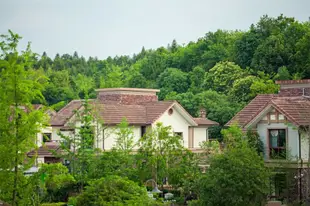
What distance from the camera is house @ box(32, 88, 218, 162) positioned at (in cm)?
3790

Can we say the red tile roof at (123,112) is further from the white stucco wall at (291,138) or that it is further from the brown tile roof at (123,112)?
the white stucco wall at (291,138)

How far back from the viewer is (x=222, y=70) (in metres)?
59.0

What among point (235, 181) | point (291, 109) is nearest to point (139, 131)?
point (291, 109)

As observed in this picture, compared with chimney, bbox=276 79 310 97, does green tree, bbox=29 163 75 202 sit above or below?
below

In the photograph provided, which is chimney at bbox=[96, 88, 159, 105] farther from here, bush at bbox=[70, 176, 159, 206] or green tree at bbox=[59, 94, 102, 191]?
bush at bbox=[70, 176, 159, 206]

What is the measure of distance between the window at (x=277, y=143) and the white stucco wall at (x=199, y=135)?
11.3 m

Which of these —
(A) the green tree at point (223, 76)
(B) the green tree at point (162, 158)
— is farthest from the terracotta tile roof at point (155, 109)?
(A) the green tree at point (223, 76)

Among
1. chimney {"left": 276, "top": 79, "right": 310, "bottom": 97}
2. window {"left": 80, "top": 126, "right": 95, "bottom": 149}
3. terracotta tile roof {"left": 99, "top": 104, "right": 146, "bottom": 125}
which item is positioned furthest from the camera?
terracotta tile roof {"left": 99, "top": 104, "right": 146, "bottom": 125}

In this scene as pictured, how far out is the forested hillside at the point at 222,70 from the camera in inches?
2107

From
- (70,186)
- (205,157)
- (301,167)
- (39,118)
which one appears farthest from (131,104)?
(39,118)

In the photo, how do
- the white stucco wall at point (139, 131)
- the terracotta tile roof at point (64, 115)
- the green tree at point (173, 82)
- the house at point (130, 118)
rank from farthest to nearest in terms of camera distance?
the green tree at point (173, 82) < the terracotta tile roof at point (64, 115) < the house at point (130, 118) < the white stucco wall at point (139, 131)

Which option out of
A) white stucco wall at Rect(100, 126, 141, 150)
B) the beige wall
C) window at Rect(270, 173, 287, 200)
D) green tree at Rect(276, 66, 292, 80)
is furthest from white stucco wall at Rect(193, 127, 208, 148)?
window at Rect(270, 173, 287, 200)

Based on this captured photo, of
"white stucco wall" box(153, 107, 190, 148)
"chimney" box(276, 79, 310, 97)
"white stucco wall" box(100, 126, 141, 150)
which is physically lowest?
"white stucco wall" box(100, 126, 141, 150)

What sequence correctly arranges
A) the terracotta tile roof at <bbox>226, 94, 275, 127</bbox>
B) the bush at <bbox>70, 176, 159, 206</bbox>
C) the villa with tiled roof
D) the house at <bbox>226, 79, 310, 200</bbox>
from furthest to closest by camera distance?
the terracotta tile roof at <bbox>226, 94, 275, 127</bbox> < the villa with tiled roof < the house at <bbox>226, 79, 310, 200</bbox> < the bush at <bbox>70, 176, 159, 206</bbox>
